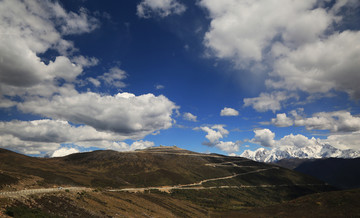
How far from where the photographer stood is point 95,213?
39469 mm

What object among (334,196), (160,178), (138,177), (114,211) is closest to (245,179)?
(160,178)

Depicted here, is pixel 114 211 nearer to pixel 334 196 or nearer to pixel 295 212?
pixel 295 212

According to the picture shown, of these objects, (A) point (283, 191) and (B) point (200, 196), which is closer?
(B) point (200, 196)

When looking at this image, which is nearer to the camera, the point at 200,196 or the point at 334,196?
the point at 334,196

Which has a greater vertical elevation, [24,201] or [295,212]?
[24,201]

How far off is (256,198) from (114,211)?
138070 mm

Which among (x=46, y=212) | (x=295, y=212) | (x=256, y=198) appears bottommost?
(x=256, y=198)

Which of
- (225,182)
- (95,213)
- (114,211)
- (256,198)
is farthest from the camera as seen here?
(225,182)

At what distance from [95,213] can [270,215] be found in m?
53.6

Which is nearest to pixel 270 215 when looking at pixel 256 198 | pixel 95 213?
pixel 95 213

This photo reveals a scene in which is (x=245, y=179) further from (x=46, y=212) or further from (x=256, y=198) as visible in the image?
(x=46, y=212)

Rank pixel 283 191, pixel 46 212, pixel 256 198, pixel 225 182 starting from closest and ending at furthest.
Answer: pixel 46 212, pixel 256 198, pixel 225 182, pixel 283 191

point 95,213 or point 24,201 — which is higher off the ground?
point 24,201

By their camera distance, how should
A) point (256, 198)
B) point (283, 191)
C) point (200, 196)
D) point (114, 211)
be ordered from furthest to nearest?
point (283, 191)
point (256, 198)
point (200, 196)
point (114, 211)
